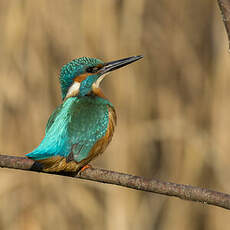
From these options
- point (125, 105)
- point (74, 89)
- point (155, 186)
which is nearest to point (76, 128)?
point (74, 89)

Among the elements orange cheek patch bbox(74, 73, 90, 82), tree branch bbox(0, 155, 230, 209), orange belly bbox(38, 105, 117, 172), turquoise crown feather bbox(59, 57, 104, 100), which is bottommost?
tree branch bbox(0, 155, 230, 209)

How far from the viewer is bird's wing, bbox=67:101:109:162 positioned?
68.2 inches

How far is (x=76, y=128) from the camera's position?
1.79 m

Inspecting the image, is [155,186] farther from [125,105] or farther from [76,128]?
[125,105]

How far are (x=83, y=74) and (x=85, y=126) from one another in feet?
0.99

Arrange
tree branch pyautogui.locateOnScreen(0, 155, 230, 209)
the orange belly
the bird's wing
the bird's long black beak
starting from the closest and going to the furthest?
tree branch pyautogui.locateOnScreen(0, 155, 230, 209)
the orange belly
the bird's wing
the bird's long black beak

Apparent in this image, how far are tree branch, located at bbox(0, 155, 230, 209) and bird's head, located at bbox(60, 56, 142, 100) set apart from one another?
0.63m

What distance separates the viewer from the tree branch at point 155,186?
122cm

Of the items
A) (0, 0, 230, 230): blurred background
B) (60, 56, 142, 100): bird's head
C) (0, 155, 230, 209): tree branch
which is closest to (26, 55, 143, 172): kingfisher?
(60, 56, 142, 100): bird's head

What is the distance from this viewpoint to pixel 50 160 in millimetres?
1621

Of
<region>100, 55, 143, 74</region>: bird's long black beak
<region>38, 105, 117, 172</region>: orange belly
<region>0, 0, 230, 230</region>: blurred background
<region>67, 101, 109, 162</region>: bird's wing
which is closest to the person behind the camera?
<region>38, 105, 117, 172</region>: orange belly

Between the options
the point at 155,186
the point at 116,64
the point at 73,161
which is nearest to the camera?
the point at 155,186

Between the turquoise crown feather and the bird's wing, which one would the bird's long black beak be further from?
the bird's wing

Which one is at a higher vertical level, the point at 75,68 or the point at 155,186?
the point at 75,68
